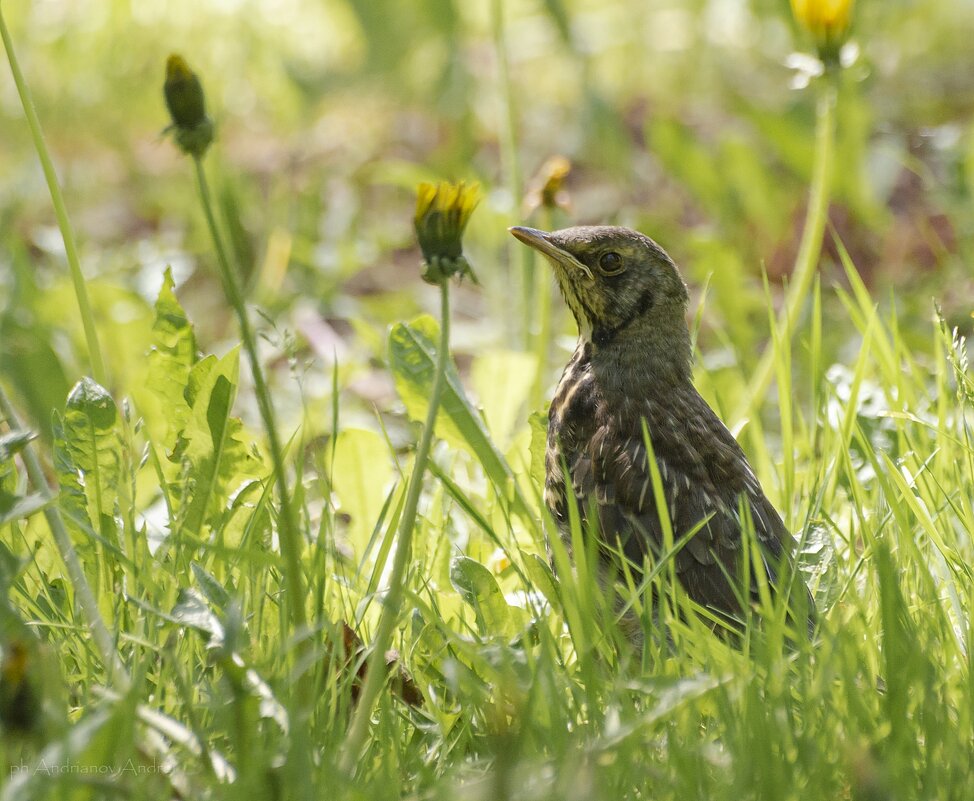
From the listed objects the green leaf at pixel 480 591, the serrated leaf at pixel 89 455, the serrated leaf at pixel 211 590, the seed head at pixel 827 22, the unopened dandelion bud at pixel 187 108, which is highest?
the unopened dandelion bud at pixel 187 108

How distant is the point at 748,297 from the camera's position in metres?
4.77

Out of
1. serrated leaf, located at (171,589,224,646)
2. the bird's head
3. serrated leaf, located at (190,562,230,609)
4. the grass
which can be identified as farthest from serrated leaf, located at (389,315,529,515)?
serrated leaf, located at (171,589,224,646)

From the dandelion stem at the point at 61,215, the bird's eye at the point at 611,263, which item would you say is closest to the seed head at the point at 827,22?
the bird's eye at the point at 611,263

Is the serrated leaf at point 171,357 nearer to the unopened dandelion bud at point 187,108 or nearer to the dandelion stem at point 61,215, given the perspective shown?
the dandelion stem at point 61,215

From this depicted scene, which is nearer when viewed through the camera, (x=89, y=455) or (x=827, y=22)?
(x=89, y=455)

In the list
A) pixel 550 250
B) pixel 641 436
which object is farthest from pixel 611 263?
pixel 641 436

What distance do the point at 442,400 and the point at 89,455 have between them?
0.87 m

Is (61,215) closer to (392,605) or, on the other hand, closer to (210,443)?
(210,443)

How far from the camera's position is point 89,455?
2.91m

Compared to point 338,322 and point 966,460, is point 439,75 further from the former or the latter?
point 966,460

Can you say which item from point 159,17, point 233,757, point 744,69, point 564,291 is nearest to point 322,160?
point 159,17

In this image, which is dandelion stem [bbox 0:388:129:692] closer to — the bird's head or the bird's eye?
the bird's head

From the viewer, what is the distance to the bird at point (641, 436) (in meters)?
3.06

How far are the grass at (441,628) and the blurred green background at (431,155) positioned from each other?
1.00 m
